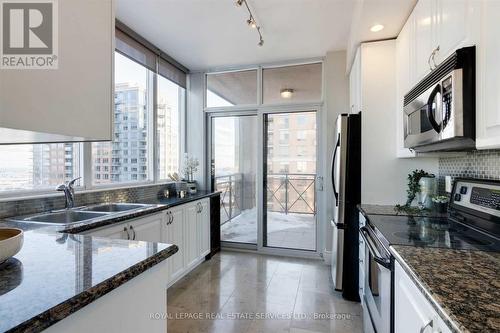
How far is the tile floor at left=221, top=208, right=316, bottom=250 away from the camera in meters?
3.84

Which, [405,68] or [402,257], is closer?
[402,257]

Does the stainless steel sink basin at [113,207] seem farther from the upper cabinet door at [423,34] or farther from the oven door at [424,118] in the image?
the upper cabinet door at [423,34]

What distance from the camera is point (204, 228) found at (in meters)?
3.48

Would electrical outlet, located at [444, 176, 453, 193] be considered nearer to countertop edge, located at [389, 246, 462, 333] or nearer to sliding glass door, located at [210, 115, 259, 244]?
countertop edge, located at [389, 246, 462, 333]

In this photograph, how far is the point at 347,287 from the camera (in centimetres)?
257

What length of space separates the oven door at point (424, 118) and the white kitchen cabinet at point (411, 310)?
79 cm

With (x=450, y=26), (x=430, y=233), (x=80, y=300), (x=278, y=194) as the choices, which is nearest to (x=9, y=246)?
(x=80, y=300)

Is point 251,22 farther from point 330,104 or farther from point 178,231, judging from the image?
point 178,231

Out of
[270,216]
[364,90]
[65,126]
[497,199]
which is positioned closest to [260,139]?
[270,216]

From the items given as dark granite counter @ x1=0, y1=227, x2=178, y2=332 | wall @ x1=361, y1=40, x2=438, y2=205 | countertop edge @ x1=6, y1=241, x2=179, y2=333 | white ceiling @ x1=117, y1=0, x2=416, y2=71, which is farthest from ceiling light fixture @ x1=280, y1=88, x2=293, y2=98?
countertop edge @ x1=6, y1=241, x2=179, y2=333

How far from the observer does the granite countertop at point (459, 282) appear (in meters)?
0.70

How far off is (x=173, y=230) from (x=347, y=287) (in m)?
1.84

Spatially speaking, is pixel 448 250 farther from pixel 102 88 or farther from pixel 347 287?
pixel 102 88

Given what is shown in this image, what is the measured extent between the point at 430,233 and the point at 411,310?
0.66 m
